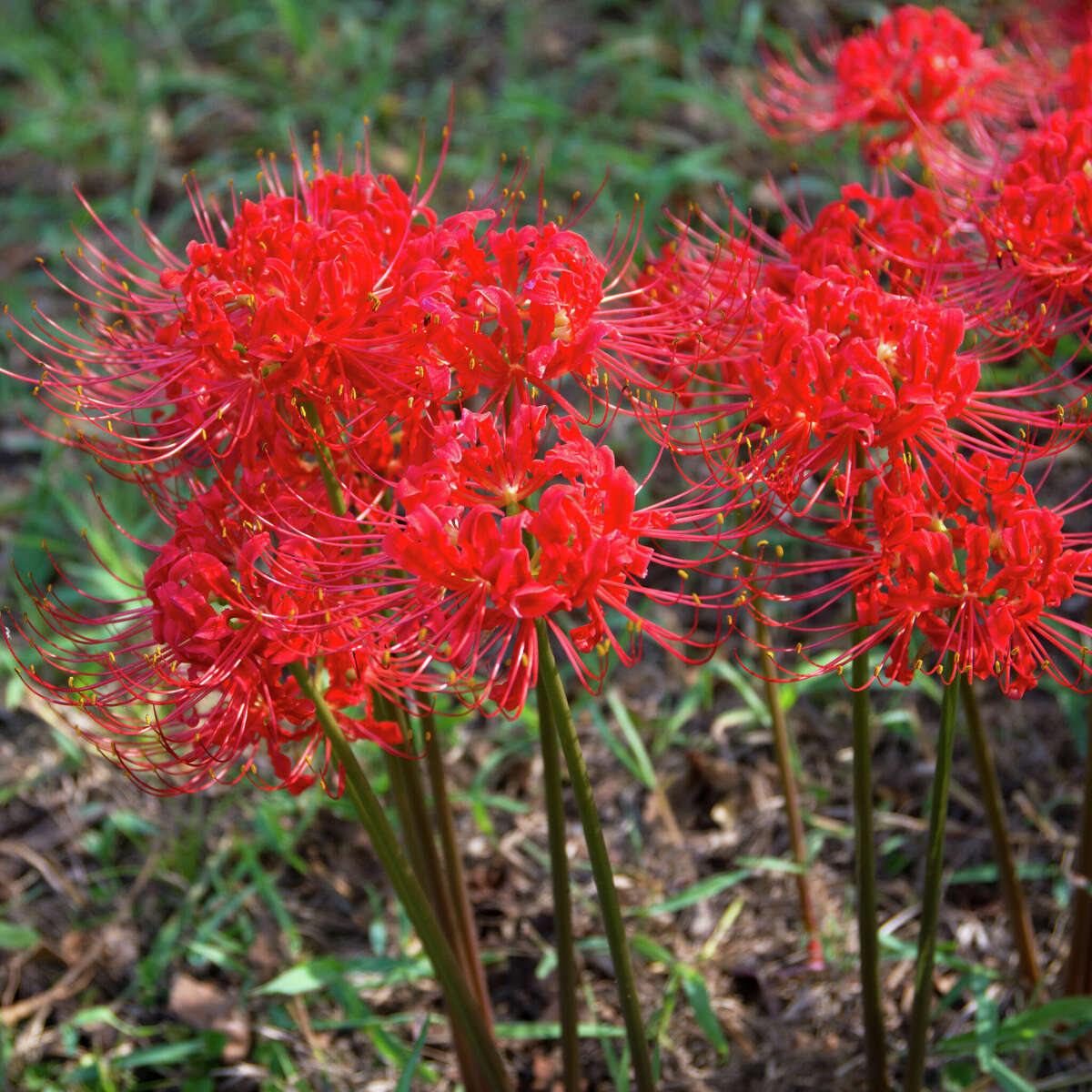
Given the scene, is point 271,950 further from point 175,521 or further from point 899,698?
point 899,698

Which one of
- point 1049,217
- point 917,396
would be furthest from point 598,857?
point 1049,217

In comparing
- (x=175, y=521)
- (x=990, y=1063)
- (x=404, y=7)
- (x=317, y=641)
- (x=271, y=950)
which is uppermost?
(x=404, y=7)

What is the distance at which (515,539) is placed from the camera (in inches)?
56.2

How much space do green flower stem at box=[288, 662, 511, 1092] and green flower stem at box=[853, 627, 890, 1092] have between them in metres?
0.64

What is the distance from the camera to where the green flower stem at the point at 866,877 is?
1793mm

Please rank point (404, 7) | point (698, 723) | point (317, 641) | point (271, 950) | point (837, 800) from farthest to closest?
point (404, 7)
point (698, 723)
point (837, 800)
point (271, 950)
point (317, 641)

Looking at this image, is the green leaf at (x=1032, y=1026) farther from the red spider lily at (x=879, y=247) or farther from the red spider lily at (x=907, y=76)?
the red spider lily at (x=907, y=76)

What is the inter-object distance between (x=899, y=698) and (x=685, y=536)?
1.80 m

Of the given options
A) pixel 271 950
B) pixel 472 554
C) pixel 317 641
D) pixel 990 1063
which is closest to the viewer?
pixel 472 554

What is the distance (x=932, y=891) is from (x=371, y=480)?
111 centimetres

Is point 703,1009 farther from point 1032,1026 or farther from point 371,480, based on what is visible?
point 371,480

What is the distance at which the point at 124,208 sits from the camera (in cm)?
495

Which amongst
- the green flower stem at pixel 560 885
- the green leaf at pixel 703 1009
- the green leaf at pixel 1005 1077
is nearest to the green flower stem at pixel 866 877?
the green leaf at pixel 1005 1077

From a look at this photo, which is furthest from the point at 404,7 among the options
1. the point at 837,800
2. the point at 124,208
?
the point at 837,800
